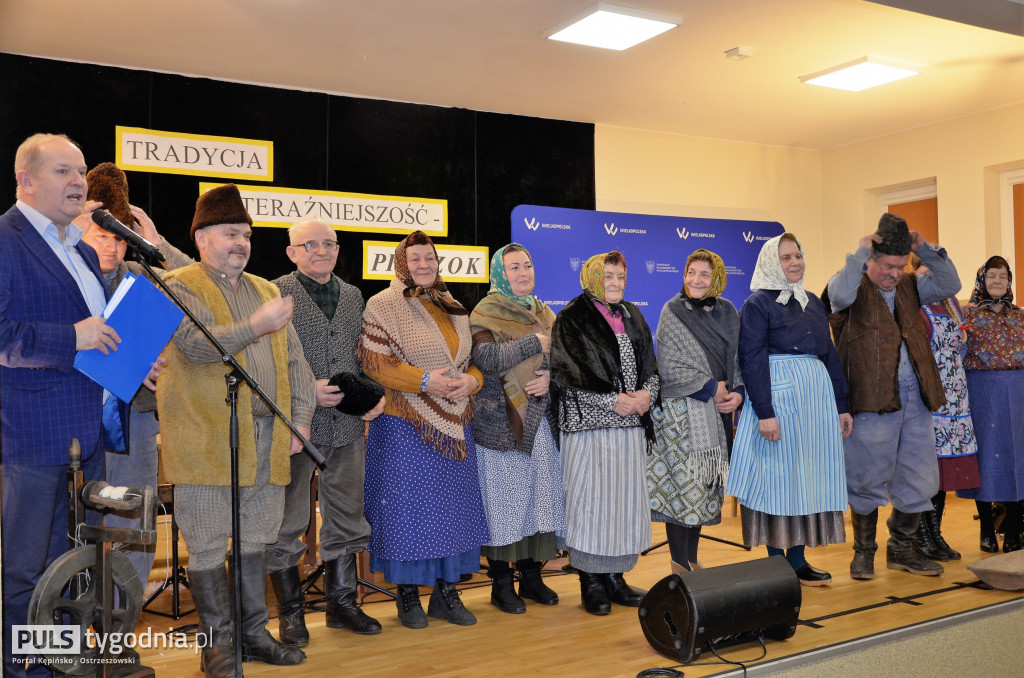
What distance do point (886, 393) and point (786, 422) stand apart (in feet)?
2.05

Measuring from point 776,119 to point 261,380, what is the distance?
5613 millimetres

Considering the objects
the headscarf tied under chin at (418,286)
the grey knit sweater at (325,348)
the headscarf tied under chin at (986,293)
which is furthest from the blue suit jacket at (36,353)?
the headscarf tied under chin at (986,293)

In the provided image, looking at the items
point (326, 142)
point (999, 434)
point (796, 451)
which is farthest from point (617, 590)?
point (326, 142)

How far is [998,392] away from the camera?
483 cm

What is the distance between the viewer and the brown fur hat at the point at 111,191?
3244mm

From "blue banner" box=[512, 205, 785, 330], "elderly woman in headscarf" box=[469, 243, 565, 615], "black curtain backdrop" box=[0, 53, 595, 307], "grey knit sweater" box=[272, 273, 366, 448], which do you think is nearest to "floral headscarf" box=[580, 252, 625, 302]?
"elderly woman in headscarf" box=[469, 243, 565, 615]

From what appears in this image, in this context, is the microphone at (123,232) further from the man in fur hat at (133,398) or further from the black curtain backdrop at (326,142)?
the black curtain backdrop at (326,142)

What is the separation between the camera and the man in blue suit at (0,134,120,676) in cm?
252

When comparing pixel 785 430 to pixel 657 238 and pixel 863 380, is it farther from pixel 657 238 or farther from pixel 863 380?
pixel 657 238

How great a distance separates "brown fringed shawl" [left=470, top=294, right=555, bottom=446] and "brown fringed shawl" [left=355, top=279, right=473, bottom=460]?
0.23 metres

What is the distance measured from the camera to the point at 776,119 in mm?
7387

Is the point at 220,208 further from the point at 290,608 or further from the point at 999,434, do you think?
the point at 999,434

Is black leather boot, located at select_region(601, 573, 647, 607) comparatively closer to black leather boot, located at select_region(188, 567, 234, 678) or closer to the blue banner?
black leather boot, located at select_region(188, 567, 234, 678)

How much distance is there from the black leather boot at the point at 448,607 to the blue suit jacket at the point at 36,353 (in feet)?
5.17
